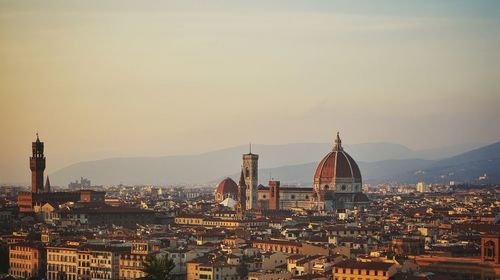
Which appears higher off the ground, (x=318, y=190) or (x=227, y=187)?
(x=227, y=187)

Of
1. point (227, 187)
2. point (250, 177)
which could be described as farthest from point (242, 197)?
point (227, 187)

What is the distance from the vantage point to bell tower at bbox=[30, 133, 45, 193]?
351 feet

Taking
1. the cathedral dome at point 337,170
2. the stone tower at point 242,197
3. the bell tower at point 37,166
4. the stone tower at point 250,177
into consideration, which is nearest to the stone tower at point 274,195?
the stone tower at point 250,177

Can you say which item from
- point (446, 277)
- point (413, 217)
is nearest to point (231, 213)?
point (413, 217)

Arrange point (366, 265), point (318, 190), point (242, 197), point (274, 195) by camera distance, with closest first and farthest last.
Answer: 1. point (366, 265)
2. point (242, 197)
3. point (274, 195)
4. point (318, 190)

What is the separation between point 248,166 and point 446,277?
74748 millimetres

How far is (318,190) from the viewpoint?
12131 cm

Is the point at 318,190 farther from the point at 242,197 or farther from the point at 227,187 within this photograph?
the point at 227,187

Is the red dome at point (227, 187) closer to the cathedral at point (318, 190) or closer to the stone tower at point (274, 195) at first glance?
the cathedral at point (318, 190)

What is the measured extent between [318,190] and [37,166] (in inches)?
1145

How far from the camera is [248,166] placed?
12175 centimetres

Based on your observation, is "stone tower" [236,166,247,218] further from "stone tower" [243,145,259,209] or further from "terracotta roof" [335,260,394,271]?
"terracotta roof" [335,260,394,271]

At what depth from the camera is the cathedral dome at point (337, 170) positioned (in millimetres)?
122125

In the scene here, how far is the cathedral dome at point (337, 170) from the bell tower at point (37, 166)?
29.1 meters
